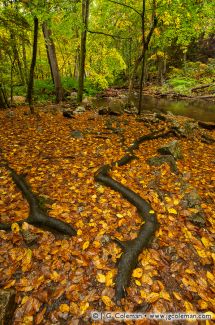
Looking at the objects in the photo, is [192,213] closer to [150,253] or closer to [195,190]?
[195,190]

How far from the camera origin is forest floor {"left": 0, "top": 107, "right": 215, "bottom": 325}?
2.67m

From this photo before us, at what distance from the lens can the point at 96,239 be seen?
3.45 m

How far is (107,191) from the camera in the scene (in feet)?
14.9

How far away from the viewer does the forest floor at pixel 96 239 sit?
2.67 meters

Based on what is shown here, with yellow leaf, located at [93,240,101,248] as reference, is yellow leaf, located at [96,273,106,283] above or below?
below

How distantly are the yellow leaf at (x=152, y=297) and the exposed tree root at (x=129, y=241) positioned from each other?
11.7 inches

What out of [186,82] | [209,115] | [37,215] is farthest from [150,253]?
[186,82]

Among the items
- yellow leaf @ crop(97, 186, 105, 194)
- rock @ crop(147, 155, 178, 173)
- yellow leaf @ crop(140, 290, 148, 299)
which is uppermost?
rock @ crop(147, 155, 178, 173)

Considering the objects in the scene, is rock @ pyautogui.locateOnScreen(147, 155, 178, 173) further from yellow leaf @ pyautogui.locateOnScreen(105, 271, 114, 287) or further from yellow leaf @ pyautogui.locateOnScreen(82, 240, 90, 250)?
yellow leaf @ pyautogui.locateOnScreen(105, 271, 114, 287)

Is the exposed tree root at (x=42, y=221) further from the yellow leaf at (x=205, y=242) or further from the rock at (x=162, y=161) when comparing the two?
the rock at (x=162, y=161)

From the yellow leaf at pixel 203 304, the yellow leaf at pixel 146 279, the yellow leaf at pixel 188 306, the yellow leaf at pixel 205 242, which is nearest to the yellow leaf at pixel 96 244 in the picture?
the yellow leaf at pixel 146 279

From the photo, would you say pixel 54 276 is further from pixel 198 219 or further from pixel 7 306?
pixel 198 219

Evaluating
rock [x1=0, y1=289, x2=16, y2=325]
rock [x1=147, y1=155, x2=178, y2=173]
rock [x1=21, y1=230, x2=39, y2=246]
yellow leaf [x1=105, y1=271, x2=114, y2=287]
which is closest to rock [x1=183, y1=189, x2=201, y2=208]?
rock [x1=147, y1=155, x2=178, y2=173]

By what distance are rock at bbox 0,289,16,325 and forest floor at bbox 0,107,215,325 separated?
0.09 metres
